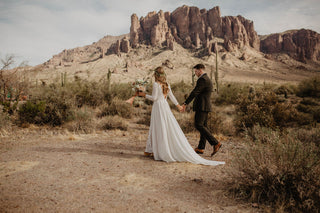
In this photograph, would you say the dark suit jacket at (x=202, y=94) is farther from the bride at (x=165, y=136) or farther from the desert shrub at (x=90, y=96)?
the desert shrub at (x=90, y=96)

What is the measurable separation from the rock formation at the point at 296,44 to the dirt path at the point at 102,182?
131502mm

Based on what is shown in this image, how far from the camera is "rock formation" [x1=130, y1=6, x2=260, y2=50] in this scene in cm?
11450

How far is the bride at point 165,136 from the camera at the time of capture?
4.76 metres

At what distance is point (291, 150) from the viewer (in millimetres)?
3082

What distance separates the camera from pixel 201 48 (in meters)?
102

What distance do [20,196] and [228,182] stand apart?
135 inches

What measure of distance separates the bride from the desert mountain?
65.9 metres

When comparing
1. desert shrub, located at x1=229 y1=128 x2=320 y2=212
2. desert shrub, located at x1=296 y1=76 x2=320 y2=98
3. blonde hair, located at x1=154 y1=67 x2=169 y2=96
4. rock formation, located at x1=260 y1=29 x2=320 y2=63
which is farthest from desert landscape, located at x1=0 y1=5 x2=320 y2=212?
rock formation, located at x1=260 y1=29 x2=320 y2=63

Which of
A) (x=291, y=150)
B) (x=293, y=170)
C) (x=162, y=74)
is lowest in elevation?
(x=293, y=170)

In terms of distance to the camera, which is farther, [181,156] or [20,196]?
[181,156]

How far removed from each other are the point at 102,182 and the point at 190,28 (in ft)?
446

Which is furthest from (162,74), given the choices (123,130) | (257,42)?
(257,42)

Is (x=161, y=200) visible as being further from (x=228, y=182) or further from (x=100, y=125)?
(x=100, y=125)

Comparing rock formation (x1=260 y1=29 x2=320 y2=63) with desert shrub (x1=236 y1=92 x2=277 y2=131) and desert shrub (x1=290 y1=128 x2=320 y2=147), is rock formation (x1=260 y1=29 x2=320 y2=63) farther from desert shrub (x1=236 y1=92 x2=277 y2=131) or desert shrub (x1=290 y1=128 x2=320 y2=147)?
desert shrub (x1=290 y1=128 x2=320 y2=147)
